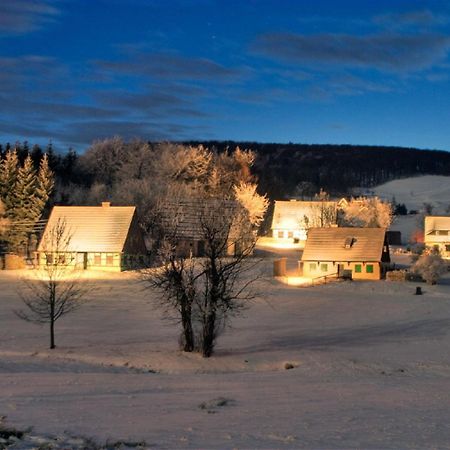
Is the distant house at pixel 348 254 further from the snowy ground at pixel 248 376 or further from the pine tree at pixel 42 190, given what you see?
the pine tree at pixel 42 190

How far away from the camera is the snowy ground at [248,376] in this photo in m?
10.9

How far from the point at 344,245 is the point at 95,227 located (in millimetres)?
22453

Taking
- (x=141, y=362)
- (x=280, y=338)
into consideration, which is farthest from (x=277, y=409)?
(x=280, y=338)

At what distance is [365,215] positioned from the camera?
89.4 meters

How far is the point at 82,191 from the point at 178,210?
23.3 m

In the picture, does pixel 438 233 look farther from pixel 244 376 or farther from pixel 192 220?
pixel 244 376

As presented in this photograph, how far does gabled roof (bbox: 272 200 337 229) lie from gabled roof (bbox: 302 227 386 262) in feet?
87.7

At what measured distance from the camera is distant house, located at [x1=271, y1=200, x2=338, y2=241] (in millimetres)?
83412

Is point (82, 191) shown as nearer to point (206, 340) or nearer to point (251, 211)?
point (251, 211)

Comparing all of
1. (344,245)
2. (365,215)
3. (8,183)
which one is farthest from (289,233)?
(8,183)

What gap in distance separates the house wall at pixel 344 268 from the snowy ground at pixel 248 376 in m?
11.4

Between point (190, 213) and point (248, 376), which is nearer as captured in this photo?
point (248, 376)

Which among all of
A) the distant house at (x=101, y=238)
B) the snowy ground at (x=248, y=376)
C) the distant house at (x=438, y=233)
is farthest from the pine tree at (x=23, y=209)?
the distant house at (x=438, y=233)

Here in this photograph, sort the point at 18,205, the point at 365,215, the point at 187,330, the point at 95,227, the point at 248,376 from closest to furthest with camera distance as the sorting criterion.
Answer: the point at 248,376
the point at 187,330
the point at 95,227
the point at 18,205
the point at 365,215
